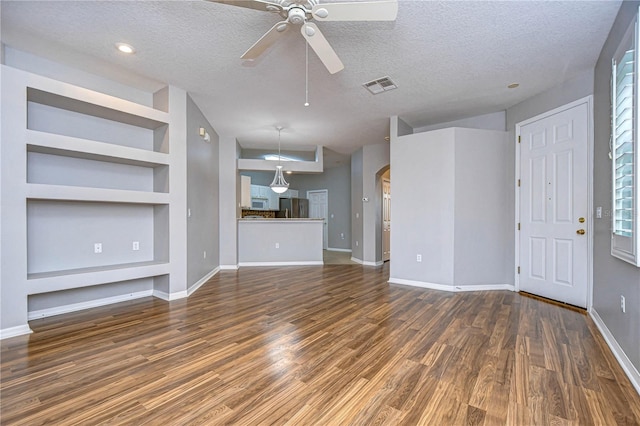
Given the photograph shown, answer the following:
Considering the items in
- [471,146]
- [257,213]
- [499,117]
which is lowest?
[257,213]

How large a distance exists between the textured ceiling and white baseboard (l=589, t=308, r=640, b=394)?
8.75ft

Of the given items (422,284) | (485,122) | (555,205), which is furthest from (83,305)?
(485,122)

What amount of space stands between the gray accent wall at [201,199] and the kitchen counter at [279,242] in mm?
697

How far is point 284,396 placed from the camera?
5.79 feet

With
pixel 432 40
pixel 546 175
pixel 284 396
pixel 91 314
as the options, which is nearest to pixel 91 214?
pixel 91 314

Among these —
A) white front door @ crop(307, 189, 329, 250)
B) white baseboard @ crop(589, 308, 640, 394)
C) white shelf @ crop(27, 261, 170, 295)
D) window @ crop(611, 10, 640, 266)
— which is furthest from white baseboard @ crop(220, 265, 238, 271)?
window @ crop(611, 10, 640, 266)

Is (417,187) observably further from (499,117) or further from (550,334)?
(550,334)

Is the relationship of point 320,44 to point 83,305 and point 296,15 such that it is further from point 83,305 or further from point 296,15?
point 83,305

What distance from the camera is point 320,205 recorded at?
10.3 m

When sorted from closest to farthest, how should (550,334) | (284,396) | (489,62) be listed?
(284,396) < (550,334) < (489,62)

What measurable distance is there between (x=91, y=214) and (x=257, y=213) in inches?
265

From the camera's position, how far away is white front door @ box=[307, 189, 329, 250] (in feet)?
33.0

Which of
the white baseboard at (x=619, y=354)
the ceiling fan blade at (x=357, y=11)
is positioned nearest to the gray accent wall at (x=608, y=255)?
the white baseboard at (x=619, y=354)

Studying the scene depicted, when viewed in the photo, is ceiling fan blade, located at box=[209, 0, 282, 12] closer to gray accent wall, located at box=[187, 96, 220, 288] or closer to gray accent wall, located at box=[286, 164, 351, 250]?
gray accent wall, located at box=[187, 96, 220, 288]
